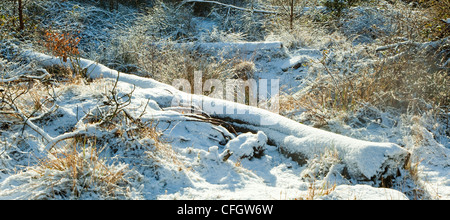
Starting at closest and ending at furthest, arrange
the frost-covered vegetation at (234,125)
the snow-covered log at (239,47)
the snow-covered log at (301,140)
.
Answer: the frost-covered vegetation at (234,125) → the snow-covered log at (301,140) → the snow-covered log at (239,47)

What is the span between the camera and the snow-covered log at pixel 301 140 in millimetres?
2338

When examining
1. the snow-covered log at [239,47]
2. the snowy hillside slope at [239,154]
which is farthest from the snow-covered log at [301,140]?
the snow-covered log at [239,47]

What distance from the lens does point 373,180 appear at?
91.4 inches

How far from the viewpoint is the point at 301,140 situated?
9.22 ft

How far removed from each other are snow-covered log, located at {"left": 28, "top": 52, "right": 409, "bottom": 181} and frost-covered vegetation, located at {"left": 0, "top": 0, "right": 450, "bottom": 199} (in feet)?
0.03

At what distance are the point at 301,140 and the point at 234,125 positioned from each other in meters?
0.72

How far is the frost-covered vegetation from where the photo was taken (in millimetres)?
2107

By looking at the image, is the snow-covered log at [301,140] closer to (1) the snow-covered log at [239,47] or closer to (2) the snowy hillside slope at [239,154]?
(2) the snowy hillside slope at [239,154]

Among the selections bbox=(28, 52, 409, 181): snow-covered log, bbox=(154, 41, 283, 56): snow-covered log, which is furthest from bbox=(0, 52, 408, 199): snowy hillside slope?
bbox=(154, 41, 283, 56): snow-covered log

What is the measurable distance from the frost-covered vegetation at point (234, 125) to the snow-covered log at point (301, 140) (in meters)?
0.01

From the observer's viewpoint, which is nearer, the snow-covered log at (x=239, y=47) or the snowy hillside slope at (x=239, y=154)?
the snowy hillside slope at (x=239, y=154)

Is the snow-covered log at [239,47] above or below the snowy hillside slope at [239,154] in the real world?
above

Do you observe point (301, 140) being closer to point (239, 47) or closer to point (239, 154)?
point (239, 154)

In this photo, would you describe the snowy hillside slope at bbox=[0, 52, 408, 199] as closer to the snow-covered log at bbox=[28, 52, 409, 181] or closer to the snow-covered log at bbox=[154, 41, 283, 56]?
the snow-covered log at bbox=[28, 52, 409, 181]
